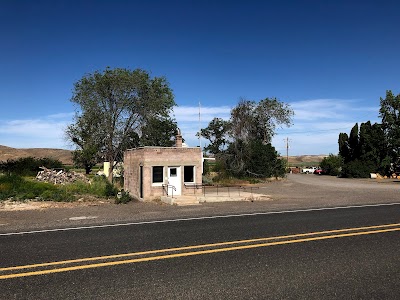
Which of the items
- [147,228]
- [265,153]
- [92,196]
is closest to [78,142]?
[265,153]

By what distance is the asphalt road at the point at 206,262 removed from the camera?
16.9 ft

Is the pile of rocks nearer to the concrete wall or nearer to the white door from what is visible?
the concrete wall

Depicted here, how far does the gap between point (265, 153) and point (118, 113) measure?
68.8ft

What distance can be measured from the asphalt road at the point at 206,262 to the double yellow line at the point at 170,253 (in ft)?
0.06

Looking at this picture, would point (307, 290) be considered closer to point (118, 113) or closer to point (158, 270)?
point (158, 270)

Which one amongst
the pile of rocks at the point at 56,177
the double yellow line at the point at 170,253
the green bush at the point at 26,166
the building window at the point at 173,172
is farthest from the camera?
the green bush at the point at 26,166

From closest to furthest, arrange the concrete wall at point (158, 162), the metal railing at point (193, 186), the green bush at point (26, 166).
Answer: the concrete wall at point (158, 162), the metal railing at point (193, 186), the green bush at point (26, 166)

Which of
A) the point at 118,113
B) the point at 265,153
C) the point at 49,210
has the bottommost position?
the point at 49,210

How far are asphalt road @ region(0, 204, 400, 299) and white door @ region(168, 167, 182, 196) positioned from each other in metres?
11.5

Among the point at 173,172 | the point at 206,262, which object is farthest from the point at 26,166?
the point at 206,262

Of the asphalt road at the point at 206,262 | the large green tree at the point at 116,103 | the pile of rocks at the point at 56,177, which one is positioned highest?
the large green tree at the point at 116,103

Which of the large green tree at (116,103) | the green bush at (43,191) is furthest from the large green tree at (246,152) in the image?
the green bush at (43,191)

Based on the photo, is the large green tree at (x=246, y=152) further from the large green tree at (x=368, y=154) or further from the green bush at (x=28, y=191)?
the green bush at (x=28, y=191)

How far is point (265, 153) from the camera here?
166 ft
